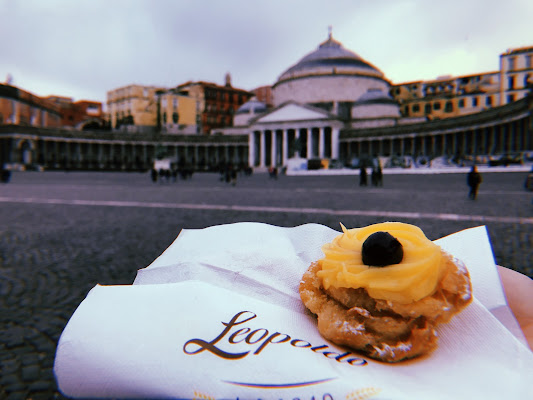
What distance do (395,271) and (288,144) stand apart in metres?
58.5

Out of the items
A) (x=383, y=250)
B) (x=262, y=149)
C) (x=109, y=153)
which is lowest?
(x=383, y=250)

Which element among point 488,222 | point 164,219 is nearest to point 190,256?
point 164,219

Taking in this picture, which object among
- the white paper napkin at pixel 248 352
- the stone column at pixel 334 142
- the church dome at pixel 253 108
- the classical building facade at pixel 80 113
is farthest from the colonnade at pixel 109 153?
the white paper napkin at pixel 248 352

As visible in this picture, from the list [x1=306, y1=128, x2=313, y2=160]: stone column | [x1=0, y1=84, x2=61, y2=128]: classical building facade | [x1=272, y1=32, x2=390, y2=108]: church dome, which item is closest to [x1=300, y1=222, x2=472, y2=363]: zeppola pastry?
[x1=306, y1=128, x2=313, y2=160]: stone column

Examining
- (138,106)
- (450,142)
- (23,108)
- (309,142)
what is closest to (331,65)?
(309,142)

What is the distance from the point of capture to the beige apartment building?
4966cm

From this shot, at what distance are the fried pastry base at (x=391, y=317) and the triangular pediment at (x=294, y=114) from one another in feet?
180

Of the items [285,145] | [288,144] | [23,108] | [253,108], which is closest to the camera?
[285,145]

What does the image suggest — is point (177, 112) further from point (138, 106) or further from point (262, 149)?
point (262, 149)

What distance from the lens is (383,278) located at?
49.4 inches

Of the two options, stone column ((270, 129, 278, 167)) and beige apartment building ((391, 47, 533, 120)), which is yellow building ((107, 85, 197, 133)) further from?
beige apartment building ((391, 47, 533, 120))

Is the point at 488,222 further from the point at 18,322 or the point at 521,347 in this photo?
the point at 18,322

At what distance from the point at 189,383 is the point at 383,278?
2.23ft

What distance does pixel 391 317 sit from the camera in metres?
1.25
